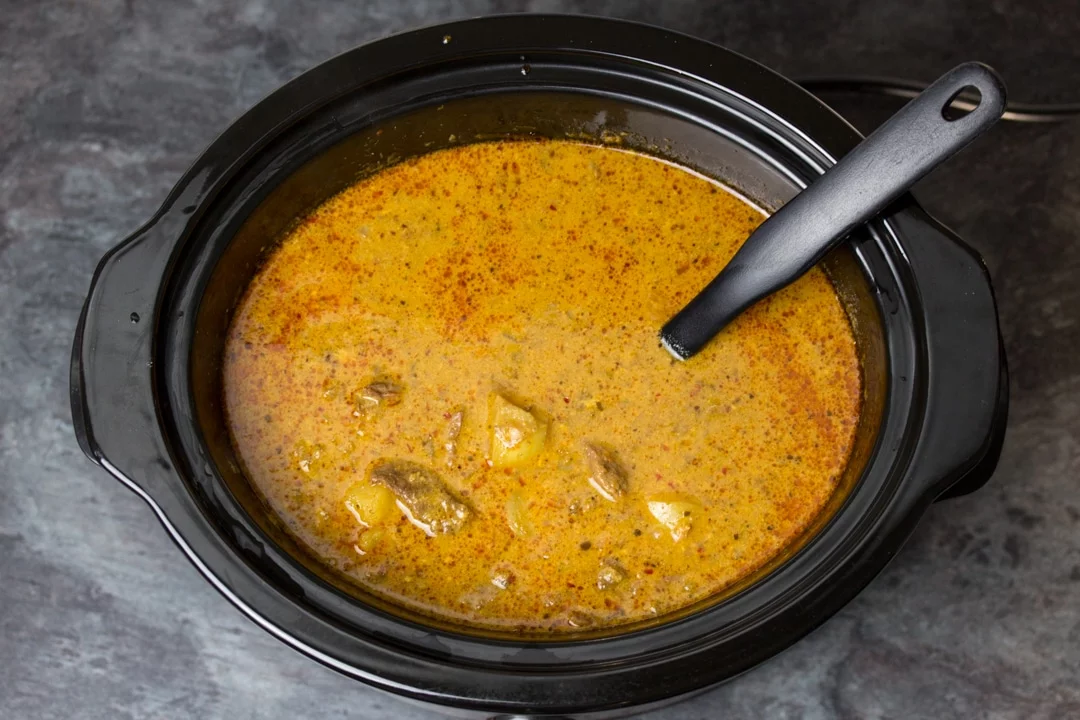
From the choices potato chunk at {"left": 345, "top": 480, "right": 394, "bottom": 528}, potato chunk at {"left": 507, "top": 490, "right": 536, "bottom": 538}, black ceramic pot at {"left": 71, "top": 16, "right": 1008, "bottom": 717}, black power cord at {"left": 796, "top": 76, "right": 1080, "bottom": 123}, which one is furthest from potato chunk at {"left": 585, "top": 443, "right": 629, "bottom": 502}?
black power cord at {"left": 796, "top": 76, "right": 1080, "bottom": 123}

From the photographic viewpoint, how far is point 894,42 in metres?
2.05

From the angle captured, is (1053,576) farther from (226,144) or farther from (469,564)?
(226,144)

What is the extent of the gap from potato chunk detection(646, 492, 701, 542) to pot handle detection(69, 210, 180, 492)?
0.76 meters

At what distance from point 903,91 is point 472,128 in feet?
2.93

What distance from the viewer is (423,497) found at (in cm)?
162

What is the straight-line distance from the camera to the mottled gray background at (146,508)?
1853 millimetres

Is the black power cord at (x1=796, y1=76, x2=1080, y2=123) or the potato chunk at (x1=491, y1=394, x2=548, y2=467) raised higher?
the black power cord at (x1=796, y1=76, x2=1080, y2=123)

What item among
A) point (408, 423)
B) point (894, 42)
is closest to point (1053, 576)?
point (894, 42)

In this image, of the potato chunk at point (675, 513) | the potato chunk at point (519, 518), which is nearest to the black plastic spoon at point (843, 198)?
the potato chunk at point (675, 513)

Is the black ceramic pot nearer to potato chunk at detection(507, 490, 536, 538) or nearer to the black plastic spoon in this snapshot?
the black plastic spoon

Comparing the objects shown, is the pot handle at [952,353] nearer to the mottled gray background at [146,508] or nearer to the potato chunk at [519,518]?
the mottled gray background at [146,508]

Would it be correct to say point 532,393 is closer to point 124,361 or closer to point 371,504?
point 371,504

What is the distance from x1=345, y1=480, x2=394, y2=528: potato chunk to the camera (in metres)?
1.62

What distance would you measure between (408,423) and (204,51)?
3.28ft
